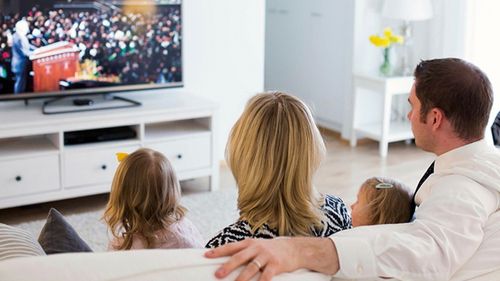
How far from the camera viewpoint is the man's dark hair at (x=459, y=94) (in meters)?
1.55

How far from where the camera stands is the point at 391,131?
5.51 meters

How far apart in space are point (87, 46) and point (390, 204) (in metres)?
2.64

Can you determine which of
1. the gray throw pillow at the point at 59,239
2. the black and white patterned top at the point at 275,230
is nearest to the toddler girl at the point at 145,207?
the gray throw pillow at the point at 59,239

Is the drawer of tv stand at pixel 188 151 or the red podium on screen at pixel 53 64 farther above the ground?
the red podium on screen at pixel 53 64

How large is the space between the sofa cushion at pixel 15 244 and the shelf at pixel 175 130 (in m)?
2.55

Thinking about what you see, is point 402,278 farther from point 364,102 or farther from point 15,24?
point 364,102

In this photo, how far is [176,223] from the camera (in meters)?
2.19

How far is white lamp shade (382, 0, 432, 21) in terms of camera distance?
519 cm

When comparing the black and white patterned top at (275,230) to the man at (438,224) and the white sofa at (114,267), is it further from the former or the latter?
the white sofa at (114,267)

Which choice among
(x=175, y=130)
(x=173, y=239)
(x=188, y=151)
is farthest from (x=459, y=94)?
(x=175, y=130)

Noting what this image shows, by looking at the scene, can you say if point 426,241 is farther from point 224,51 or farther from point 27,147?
point 224,51

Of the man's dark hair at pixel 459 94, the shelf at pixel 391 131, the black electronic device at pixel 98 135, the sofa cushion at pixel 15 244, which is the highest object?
the man's dark hair at pixel 459 94

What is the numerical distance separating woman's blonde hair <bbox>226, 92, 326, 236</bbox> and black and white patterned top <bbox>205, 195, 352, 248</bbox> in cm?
2

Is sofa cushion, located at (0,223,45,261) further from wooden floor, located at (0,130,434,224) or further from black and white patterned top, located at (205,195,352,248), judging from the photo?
wooden floor, located at (0,130,434,224)
